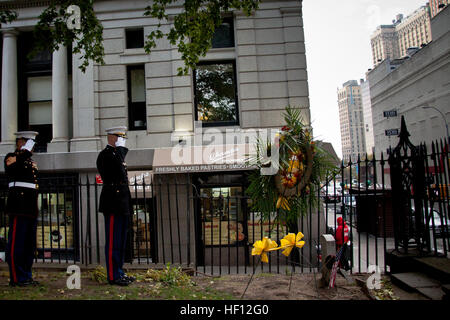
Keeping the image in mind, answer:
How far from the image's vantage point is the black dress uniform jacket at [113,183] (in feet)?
16.0

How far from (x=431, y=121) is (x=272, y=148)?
41.8 m

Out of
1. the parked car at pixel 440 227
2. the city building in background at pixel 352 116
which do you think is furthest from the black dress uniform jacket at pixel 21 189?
the city building in background at pixel 352 116

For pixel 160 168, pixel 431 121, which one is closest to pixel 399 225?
Answer: pixel 160 168

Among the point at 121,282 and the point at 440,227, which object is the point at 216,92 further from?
the point at 440,227

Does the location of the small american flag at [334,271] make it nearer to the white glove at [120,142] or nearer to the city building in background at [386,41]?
the white glove at [120,142]

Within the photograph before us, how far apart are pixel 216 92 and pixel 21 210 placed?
8.05 m

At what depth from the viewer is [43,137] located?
12250mm

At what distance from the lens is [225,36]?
38.8ft

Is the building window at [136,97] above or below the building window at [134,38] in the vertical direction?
below

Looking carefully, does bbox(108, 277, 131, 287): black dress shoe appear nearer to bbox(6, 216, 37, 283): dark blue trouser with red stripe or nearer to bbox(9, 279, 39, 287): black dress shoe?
bbox(9, 279, 39, 287): black dress shoe

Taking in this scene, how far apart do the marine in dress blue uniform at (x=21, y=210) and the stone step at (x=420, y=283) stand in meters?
5.31

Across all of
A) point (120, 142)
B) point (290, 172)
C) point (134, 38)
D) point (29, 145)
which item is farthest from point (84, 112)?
point (290, 172)
